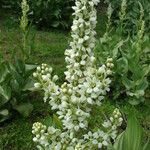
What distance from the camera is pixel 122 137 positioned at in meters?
3.44

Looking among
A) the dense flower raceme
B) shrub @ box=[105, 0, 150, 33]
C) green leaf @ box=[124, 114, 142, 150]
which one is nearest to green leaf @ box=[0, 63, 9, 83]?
green leaf @ box=[124, 114, 142, 150]

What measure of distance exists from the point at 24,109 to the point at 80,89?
2.79 metres

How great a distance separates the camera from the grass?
5.12 meters

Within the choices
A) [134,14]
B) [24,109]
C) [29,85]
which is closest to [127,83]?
[29,85]

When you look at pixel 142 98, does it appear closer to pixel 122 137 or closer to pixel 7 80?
pixel 7 80

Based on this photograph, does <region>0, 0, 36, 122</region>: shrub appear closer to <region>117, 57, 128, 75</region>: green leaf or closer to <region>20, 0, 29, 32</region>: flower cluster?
<region>20, 0, 29, 32</region>: flower cluster

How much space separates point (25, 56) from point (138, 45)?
1.56 meters

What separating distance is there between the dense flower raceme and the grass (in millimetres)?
725

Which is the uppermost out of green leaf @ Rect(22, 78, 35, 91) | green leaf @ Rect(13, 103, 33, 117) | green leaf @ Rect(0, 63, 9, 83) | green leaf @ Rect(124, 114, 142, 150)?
green leaf @ Rect(124, 114, 142, 150)

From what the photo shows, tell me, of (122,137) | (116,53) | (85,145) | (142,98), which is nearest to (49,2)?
(116,53)

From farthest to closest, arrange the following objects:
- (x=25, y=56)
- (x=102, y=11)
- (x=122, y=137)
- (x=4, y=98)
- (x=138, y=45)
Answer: (x=102, y=11), (x=138, y=45), (x=25, y=56), (x=4, y=98), (x=122, y=137)

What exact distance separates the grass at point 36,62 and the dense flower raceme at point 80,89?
0.72 m

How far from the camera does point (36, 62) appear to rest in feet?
23.3

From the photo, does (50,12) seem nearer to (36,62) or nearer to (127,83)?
(36,62)
